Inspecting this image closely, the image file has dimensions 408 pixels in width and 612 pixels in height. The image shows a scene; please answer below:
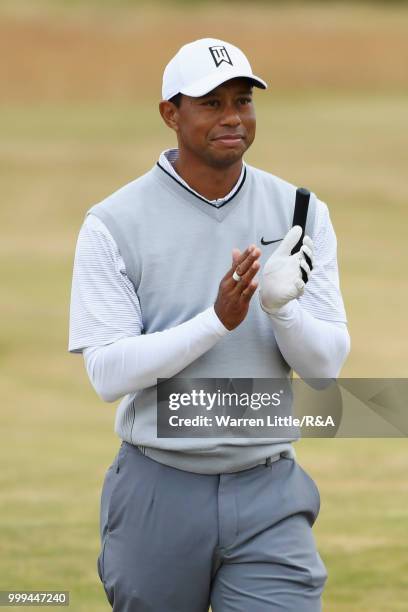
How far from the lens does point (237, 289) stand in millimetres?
3977

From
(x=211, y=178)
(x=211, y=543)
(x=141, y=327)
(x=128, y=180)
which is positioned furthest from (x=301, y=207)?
(x=128, y=180)

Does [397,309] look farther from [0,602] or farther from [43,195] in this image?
[0,602]

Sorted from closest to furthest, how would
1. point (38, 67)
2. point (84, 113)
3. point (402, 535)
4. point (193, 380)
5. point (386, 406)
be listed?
1. point (193, 380)
2. point (386, 406)
3. point (402, 535)
4. point (84, 113)
5. point (38, 67)

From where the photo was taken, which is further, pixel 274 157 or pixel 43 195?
pixel 274 157

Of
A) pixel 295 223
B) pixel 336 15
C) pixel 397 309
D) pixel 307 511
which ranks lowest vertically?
pixel 397 309

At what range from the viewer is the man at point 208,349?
4.16 meters

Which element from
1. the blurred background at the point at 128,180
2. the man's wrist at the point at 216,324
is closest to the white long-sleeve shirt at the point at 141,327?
the man's wrist at the point at 216,324

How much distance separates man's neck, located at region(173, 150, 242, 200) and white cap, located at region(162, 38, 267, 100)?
7.8 inches

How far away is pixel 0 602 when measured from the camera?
7125 mm

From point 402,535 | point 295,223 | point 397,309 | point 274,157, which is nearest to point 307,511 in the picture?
point 295,223

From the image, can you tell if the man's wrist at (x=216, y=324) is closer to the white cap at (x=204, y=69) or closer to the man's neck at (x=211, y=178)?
the man's neck at (x=211, y=178)

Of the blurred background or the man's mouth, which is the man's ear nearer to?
the man's mouth

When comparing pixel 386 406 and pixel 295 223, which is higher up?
pixel 295 223

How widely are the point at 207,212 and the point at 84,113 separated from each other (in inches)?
1649
